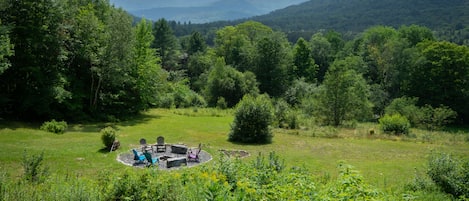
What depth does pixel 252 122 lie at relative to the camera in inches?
977

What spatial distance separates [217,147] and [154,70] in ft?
49.0

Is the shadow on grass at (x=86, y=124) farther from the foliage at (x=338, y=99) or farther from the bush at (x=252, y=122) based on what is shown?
the foliage at (x=338, y=99)

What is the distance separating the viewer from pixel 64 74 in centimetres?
2884

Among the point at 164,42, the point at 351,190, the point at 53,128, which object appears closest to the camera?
the point at 351,190

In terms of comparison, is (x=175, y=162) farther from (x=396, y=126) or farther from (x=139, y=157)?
(x=396, y=126)

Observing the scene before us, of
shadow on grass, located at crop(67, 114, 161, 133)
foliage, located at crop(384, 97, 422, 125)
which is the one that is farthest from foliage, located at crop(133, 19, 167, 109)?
foliage, located at crop(384, 97, 422, 125)

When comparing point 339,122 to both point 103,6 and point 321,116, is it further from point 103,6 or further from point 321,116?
point 103,6

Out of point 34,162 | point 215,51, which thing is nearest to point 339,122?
point 34,162

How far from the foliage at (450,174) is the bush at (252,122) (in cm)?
1269

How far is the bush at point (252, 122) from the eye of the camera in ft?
80.0

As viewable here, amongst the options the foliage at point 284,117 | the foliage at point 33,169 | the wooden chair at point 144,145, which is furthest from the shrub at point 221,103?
the foliage at point 33,169

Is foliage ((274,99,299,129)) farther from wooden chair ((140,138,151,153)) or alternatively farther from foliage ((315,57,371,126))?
wooden chair ((140,138,151,153))

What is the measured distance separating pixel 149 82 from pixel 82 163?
59.9 ft

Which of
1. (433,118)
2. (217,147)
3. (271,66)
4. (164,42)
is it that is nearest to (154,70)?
(217,147)
